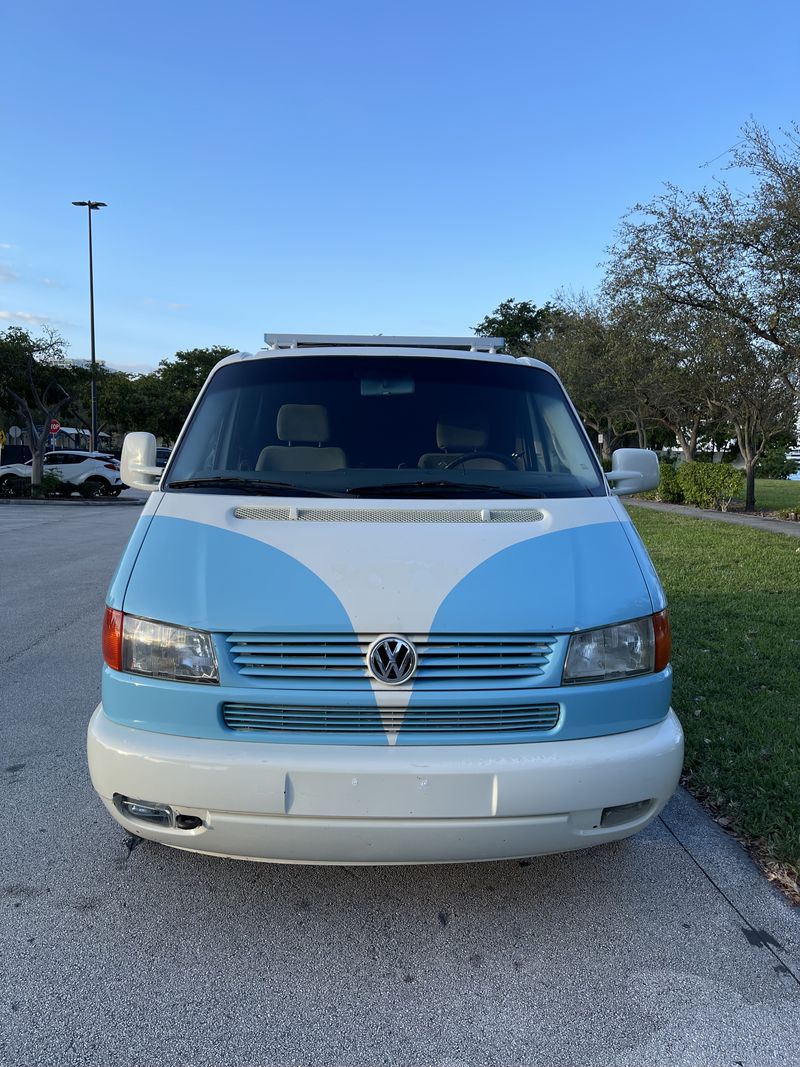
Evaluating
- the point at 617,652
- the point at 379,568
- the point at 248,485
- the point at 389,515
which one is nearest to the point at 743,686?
the point at 617,652

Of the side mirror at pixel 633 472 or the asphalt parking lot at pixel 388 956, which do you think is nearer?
the asphalt parking lot at pixel 388 956

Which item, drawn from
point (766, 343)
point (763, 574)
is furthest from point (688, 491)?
point (763, 574)

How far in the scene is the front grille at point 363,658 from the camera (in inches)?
97.3

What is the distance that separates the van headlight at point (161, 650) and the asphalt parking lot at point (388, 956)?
0.90 m

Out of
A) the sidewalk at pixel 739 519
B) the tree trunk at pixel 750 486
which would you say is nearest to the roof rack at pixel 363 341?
the sidewalk at pixel 739 519

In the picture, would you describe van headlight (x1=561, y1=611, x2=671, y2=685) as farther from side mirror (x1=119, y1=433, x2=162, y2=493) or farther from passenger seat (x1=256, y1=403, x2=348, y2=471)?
side mirror (x1=119, y1=433, x2=162, y2=493)

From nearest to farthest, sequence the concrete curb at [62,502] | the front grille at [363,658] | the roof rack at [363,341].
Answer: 1. the front grille at [363,658]
2. the roof rack at [363,341]
3. the concrete curb at [62,502]

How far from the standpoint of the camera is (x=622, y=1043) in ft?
7.29

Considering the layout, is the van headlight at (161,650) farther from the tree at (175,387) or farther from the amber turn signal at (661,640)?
the tree at (175,387)

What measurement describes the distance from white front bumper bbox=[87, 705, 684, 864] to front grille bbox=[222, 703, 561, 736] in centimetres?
6

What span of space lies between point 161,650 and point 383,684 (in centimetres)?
72

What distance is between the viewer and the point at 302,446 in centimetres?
355

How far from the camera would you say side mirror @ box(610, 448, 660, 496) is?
3.84 meters

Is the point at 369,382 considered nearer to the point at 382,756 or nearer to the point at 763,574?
the point at 382,756
